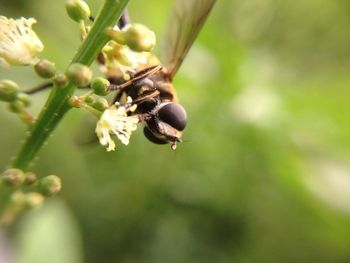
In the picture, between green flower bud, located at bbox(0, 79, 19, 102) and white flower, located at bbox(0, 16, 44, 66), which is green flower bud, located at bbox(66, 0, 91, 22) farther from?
green flower bud, located at bbox(0, 79, 19, 102)

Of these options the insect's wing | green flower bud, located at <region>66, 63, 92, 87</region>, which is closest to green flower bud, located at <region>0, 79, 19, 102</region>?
green flower bud, located at <region>66, 63, 92, 87</region>

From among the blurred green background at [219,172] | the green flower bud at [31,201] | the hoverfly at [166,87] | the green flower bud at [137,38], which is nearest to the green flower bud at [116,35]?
the green flower bud at [137,38]

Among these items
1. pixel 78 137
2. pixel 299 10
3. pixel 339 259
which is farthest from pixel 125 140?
pixel 299 10

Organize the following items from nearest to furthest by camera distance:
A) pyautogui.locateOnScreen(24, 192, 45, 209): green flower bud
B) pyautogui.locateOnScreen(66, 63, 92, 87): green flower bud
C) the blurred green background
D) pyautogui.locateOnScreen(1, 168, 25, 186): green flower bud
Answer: pyautogui.locateOnScreen(66, 63, 92, 87): green flower bud < pyautogui.locateOnScreen(1, 168, 25, 186): green flower bud < pyautogui.locateOnScreen(24, 192, 45, 209): green flower bud < the blurred green background

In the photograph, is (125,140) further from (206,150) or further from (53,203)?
(206,150)

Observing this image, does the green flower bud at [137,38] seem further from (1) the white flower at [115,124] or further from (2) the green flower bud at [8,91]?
(2) the green flower bud at [8,91]

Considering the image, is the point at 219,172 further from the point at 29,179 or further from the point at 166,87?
the point at 29,179
